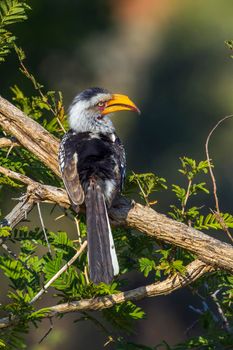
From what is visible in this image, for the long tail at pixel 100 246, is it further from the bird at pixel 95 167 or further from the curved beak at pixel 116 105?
the curved beak at pixel 116 105

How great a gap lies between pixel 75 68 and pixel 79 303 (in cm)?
806

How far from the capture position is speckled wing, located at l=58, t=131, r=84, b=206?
5.11 meters

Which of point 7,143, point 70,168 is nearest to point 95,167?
point 70,168

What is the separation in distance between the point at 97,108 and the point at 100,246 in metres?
1.70

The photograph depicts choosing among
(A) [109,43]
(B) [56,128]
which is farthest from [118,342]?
(A) [109,43]

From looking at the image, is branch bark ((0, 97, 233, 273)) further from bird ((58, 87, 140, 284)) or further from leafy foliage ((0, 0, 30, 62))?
leafy foliage ((0, 0, 30, 62))

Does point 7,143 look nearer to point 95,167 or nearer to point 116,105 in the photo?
point 95,167

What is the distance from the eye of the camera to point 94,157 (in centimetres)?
562

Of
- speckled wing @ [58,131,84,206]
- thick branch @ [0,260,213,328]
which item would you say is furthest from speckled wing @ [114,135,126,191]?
thick branch @ [0,260,213,328]

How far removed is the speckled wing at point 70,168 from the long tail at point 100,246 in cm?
13

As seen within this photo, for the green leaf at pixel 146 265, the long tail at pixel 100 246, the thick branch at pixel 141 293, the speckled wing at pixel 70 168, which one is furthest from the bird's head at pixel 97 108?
the thick branch at pixel 141 293

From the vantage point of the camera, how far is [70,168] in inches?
214

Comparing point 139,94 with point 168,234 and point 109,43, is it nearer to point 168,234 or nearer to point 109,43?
point 109,43

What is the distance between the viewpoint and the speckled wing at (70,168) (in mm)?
5113
